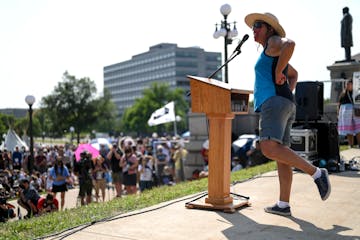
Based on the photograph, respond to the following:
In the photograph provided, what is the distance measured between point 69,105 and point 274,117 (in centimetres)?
7509

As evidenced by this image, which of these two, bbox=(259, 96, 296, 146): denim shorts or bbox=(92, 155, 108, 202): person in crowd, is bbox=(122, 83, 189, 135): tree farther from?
bbox=(259, 96, 296, 146): denim shorts

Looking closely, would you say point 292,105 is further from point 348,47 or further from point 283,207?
Result: point 348,47

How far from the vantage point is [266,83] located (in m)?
4.28

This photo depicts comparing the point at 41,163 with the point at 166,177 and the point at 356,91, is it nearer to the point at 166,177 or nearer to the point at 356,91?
the point at 166,177

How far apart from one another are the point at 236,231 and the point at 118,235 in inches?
39.7

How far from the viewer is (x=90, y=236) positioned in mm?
3744

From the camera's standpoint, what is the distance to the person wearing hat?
13.6ft

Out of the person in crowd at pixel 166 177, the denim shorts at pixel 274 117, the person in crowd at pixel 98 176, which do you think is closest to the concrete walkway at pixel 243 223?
the denim shorts at pixel 274 117

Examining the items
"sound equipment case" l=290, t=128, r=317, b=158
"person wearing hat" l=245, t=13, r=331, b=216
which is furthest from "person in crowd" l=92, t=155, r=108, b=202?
"person wearing hat" l=245, t=13, r=331, b=216

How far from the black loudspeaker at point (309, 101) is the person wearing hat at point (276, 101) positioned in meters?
3.98

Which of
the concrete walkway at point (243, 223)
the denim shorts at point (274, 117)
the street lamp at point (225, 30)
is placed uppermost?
the street lamp at point (225, 30)

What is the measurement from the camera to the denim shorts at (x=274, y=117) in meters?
4.17

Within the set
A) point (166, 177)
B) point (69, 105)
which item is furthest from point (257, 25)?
point (69, 105)

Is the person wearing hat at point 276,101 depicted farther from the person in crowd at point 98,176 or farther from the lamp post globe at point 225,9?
the lamp post globe at point 225,9
